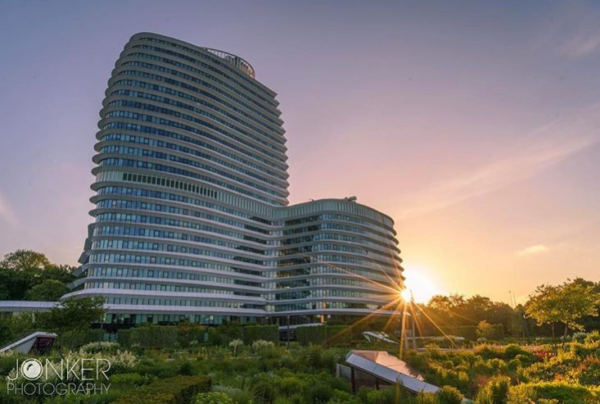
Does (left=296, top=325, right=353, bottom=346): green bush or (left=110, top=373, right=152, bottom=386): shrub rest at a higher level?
(left=110, top=373, right=152, bottom=386): shrub

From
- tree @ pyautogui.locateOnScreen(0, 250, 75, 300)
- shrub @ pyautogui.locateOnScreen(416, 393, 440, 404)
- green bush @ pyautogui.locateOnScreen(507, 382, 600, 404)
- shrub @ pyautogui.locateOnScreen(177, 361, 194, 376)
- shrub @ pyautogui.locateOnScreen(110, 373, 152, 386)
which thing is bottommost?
shrub @ pyautogui.locateOnScreen(177, 361, 194, 376)

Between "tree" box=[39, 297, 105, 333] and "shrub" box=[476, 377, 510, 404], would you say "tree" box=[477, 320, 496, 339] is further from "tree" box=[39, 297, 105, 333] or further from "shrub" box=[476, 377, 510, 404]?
"tree" box=[39, 297, 105, 333]

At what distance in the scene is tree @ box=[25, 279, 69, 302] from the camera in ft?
264

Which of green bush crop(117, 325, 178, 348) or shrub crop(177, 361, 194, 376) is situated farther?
green bush crop(117, 325, 178, 348)

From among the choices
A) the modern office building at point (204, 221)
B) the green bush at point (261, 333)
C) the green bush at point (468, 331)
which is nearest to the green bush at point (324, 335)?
the green bush at point (261, 333)

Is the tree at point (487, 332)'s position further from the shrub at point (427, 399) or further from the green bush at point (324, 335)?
the shrub at point (427, 399)

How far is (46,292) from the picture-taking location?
265ft

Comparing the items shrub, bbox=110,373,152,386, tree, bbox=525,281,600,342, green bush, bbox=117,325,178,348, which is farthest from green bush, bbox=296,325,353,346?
shrub, bbox=110,373,152,386

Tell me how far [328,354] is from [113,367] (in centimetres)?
1269

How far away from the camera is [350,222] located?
109 m

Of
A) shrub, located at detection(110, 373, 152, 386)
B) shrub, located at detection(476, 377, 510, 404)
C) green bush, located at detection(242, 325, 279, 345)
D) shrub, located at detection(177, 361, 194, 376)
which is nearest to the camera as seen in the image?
shrub, located at detection(476, 377, 510, 404)

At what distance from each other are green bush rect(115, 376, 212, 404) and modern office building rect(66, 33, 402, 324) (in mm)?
74679

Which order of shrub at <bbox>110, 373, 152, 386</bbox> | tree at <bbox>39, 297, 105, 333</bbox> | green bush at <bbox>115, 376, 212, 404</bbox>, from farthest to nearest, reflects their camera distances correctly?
tree at <bbox>39, 297, 105, 333</bbox> → shrub at <bbox>110, 373, 152, 386</bbox> → green bush at <bbox>115, 376, 212, 404</bbox>

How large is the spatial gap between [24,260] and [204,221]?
163 ft
